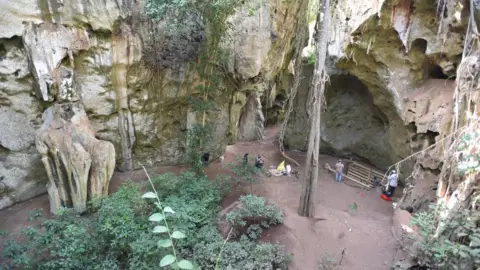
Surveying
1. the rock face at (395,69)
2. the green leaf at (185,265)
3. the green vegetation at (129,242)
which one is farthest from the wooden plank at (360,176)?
the green leaf at (185,265)

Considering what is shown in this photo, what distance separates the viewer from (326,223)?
26.9ft

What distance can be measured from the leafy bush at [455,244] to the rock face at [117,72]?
7.83 m

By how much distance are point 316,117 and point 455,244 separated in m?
4.09

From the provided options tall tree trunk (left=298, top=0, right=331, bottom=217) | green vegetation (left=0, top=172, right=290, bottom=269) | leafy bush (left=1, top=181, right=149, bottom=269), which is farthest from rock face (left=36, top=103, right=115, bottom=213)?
tall tree trunk (left=298, top=0, right=331, bottom=217)

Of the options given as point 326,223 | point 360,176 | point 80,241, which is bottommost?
point 360,176

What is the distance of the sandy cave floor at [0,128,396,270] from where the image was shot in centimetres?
A: 714

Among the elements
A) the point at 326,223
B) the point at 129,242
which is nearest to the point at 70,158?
the point at 129,242

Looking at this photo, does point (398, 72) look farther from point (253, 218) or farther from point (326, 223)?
point (253, 218)

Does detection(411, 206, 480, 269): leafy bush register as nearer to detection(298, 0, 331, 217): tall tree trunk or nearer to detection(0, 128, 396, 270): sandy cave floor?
detection(0, 128, 396, 270): sandy cave floor

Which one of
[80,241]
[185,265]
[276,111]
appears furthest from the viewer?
[276,111]

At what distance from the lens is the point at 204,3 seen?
841cm

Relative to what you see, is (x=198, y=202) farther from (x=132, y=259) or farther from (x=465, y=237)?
(x=465, y=237)

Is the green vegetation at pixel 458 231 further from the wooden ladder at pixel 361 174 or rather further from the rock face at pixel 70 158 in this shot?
the rock face at pixel 70 158

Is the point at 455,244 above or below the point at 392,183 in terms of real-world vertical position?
above
